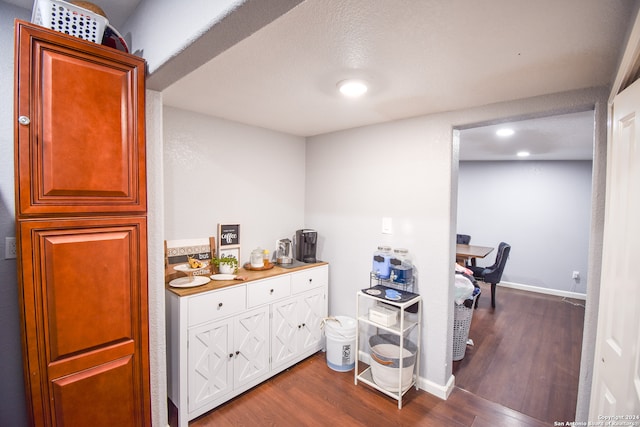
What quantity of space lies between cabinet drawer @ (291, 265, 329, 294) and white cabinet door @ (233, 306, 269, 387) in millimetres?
360

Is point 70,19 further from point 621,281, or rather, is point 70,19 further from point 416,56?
point 621,281

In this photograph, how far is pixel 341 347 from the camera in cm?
264

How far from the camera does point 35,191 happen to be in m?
1.11

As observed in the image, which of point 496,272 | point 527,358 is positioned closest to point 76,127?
point 527,358

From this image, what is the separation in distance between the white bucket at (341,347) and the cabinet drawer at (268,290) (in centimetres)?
60

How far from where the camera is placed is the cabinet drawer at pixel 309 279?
2.64m

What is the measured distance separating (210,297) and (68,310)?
91cm

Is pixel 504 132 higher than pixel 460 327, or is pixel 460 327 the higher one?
pixel 504 132

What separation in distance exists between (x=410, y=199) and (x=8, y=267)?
2630 mm

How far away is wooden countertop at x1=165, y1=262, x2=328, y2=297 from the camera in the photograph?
6.50ft

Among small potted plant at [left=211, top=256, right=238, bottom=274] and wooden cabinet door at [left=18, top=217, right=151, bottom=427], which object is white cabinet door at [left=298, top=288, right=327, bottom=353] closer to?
small potted plant at [left=211, top=256, right=238, bottom=274]

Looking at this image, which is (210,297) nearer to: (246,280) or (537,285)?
(246,280)

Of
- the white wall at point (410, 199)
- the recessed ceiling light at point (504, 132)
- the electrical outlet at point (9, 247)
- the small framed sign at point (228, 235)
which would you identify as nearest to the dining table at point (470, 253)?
the recessed ceiling light at point (504, 132)

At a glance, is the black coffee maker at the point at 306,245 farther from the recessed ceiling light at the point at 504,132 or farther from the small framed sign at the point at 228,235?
the recessed ceiling light at the point at 504,132
